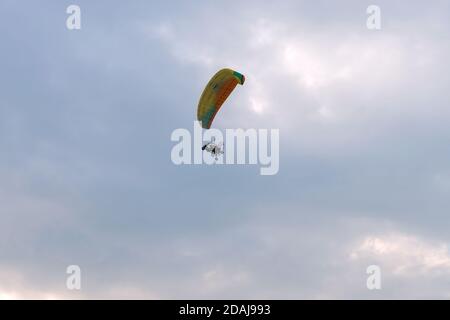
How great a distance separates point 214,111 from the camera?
232 feet

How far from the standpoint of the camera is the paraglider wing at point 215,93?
66.9 meters

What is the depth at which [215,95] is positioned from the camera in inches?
2719

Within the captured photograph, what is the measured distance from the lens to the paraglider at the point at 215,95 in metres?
66.9

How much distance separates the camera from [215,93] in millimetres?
68875

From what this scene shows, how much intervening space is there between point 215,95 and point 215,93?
25cm

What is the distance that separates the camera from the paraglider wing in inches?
2633

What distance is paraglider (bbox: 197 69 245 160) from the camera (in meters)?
66.9
